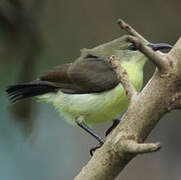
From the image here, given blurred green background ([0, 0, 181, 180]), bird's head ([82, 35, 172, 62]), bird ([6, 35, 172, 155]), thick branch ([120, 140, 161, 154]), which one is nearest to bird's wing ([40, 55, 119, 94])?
bird ([6, 35, 172, 155])

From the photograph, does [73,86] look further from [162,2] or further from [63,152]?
[63,152]

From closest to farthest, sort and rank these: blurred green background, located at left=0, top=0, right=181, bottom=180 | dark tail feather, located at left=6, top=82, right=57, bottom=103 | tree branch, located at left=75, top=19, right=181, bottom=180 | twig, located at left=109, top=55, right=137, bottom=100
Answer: tree branch, located at left=75, top=19, right=181, bottom=180, twig, located at left=109, top=55, right=137, bottom=100, dark tail feather, located at left=6, top=82, right=57, bottom=103, blurred green background, located at left=0, top=0, right=181, bottom=180

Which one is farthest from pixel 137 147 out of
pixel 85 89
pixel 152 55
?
pixel 85 89

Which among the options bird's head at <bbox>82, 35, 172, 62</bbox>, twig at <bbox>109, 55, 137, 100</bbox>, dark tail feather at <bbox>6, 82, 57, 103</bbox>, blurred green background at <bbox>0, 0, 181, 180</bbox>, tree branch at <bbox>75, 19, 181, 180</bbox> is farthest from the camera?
blurred green background at <bbox>0, 0, 181, 180</bbox>

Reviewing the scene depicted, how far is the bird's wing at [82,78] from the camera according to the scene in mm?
3094

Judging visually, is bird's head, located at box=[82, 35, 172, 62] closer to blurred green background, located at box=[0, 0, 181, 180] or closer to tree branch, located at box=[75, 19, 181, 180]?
blurred green background, located at box=[0, 0, 181, 180]

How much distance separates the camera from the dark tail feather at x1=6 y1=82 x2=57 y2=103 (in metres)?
3.05

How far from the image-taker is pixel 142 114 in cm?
186

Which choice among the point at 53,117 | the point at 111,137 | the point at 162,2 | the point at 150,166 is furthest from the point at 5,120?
the point at 111,137

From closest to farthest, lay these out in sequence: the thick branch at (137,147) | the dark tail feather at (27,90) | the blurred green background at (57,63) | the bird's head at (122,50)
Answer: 1. the thick branch at (137,147)
2. the dark tail feather at (27,90)
3. the bird's head at (122,50)
4. the blurred green background at (57,63)

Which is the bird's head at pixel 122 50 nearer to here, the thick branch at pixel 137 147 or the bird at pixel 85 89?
the bird at pixel 85 89

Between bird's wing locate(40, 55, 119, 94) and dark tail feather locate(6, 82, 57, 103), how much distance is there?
49mm

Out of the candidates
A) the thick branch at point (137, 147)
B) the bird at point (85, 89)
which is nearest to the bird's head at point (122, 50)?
the bird at point (85, 89)

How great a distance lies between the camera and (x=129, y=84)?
6.43ft
